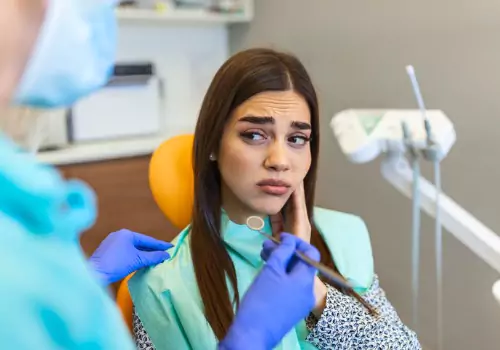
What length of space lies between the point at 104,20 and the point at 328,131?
1737 mm

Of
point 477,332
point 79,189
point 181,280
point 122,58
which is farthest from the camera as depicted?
point 122,58

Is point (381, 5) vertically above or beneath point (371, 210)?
above

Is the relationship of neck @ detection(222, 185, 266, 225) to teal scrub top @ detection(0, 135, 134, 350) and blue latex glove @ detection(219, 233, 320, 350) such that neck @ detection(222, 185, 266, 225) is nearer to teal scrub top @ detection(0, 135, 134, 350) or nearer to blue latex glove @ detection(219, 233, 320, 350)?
blue latex glove @ detection(219, 233, 320, 350)

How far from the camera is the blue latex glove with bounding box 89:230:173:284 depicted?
1.07 metres

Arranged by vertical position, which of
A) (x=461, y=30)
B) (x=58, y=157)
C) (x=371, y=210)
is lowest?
(x=371, y=210)

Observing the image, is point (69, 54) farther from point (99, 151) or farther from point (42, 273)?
point (99, 151)

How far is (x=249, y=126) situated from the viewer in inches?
46.0

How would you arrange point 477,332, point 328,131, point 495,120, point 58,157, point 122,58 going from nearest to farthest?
point 495,120 → point 477,332 → point 58,157 → point 328,131 → point 122,58

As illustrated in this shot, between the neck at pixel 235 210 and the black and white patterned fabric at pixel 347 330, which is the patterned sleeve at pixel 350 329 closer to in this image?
the black and white patterned fabric at pixel 347 330

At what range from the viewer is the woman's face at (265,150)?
1.15 m

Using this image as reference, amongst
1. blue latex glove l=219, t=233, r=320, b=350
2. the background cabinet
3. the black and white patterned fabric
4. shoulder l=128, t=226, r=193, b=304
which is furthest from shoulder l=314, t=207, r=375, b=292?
the background cabinet

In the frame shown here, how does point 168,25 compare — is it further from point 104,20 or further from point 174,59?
point 104,20

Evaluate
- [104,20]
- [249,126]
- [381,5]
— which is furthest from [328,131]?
[104,20]

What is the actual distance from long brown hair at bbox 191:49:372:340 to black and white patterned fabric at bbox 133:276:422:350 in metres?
0.16
